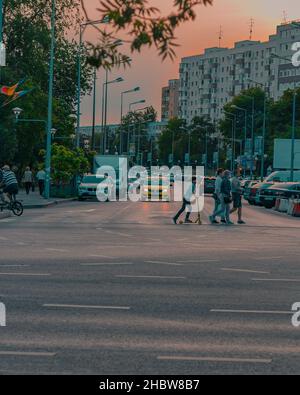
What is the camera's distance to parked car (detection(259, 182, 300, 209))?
195 feet

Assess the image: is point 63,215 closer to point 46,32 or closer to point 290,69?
point 46,32

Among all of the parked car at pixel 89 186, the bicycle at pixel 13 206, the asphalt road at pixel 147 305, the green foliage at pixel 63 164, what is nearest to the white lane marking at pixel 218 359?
the asphalt road at pixel 147 305

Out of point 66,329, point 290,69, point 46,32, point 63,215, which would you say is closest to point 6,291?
point 66,329

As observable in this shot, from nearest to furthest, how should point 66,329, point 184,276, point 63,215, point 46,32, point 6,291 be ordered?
1. point 66,329
2. point 6,291
3. point 184,276
4. point 63,215
5. point 46,32

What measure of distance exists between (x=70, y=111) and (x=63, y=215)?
182 ft

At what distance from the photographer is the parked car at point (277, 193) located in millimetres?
59369

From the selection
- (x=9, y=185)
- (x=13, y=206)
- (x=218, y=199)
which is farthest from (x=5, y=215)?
(x=218, y=199)

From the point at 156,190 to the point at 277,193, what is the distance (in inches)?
457

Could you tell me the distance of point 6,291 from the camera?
16328 mm

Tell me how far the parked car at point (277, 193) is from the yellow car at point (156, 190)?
8.05 metres

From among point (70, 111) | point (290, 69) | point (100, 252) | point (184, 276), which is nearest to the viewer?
point (184, 276)

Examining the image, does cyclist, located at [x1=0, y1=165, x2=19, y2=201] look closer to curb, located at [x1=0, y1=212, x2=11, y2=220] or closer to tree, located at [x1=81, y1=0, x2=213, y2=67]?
curb, located at [x1=0, y1=212, x2=11, y2=220]

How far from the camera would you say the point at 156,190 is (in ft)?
234
